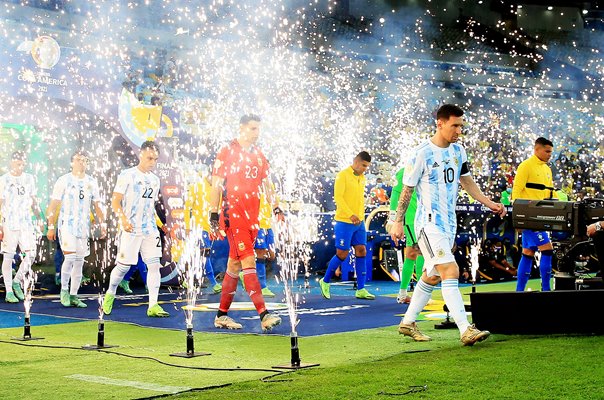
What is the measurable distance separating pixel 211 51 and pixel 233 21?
158cm

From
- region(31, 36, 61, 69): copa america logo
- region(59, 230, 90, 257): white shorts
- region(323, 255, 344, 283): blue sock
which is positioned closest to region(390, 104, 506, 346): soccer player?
region(323, 255, 344, 283): blue sock

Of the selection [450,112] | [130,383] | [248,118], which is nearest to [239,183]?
[248,118]

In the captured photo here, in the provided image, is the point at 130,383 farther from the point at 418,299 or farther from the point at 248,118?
the point at 248,118

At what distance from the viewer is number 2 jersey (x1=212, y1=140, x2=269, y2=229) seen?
28.5 feet

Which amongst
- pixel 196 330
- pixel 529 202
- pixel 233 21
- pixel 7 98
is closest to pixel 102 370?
pixel 196 330

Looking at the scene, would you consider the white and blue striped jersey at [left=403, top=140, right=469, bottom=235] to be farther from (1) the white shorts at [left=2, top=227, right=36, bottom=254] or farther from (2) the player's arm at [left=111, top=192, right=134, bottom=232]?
(1) the white shorts at [left=2, top=227, right=36, bottom=254]

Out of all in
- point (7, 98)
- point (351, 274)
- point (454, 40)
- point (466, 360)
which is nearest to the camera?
point (466, 360)

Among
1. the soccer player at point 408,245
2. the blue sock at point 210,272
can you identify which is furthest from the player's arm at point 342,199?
the blue sock at point 210,272

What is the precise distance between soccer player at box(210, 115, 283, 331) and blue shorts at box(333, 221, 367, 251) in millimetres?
3493

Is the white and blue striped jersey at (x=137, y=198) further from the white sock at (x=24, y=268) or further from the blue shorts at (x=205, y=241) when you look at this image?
the blue shorts at (x=205, y=241)

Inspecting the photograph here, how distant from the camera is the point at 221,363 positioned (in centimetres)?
668

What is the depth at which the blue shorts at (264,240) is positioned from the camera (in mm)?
12562

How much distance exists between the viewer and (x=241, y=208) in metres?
8.66

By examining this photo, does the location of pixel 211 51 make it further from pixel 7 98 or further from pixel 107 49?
pixel 7 98
